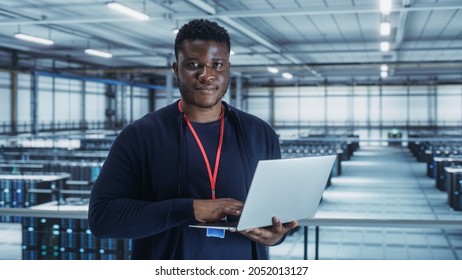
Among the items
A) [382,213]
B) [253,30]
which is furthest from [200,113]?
[253,30]

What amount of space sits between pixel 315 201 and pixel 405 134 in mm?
33440

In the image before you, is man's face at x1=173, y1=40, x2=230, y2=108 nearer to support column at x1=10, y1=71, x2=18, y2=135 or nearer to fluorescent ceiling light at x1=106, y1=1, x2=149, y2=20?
fluorescent ceiling light at x1=106, y1=1, x2=149, y2=20

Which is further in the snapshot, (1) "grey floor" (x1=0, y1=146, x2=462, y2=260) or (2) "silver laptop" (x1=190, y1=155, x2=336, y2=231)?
(1) "grey floor" (x1=0, y1=146, x2=462, y2=260)

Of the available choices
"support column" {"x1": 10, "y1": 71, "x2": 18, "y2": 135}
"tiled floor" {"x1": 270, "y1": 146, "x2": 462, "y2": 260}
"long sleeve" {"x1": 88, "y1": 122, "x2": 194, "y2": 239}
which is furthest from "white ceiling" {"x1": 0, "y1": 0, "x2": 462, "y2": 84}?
"long sleeve" {"x1": 88, "y1": 122, "x2": 194, "y2": 239}

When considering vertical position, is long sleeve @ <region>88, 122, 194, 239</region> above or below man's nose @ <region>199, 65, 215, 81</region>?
below

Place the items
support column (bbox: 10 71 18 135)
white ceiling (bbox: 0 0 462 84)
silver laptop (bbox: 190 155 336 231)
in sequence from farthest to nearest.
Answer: support column (bbox: 10 71 18 135) → white ceiling (bbox: 0 0 462 84) → silver laptop (bbox: 190 155 336 231)

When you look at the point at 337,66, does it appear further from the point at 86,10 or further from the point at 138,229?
the point at 138,229

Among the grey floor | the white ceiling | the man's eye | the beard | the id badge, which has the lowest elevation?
the grey floor

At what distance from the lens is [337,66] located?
66.7ft

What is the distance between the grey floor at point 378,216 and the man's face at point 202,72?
661 cm

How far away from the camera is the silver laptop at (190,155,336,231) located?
4.69 ft

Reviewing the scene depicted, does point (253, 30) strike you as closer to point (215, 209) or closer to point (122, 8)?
point (122, 8)
